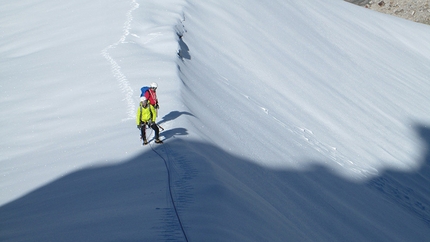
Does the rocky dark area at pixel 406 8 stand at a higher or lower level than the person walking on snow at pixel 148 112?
lower

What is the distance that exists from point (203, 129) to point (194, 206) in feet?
12.4

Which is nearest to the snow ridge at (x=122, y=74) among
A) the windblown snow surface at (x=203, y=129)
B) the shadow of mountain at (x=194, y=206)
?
the windblown snow surface at (x=203, y=129)

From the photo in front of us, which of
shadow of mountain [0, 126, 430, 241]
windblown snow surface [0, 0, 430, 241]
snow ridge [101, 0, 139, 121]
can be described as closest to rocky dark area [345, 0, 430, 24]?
windblown snow surface [0, 0, 430, 241]

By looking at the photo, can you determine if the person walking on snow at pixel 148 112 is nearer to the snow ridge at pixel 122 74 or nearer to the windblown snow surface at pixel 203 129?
the windblown snow surface at pixel 203 129

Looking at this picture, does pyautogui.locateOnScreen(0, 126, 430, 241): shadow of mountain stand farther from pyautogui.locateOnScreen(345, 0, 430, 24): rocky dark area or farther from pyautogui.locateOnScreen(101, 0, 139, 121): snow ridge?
pyautogui.locateOnScreen(345, 0, 430, 24): rocky dark area

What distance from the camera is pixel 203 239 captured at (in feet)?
19.9

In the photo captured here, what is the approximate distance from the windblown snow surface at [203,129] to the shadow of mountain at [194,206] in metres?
0.03

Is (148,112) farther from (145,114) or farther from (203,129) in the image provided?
(203,129)

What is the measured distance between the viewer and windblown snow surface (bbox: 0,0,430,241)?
24.4ft

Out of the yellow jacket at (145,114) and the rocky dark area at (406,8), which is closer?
the yellow jacket at (145,114)

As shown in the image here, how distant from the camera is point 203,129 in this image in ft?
34.9

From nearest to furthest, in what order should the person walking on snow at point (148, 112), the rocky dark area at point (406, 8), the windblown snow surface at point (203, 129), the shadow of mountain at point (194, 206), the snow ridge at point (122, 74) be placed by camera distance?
1. the shadow of mountain at point (194, 206)
2. the windblown snow surface at point (203, 129)
3. the person walking on snow at point (148, 112)
4. the snow ridge at point (122, 74)
5. the rocky dark area at point (406, 8)

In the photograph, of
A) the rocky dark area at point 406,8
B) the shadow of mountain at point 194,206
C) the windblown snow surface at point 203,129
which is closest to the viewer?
the shadow of mountain at point 194,206

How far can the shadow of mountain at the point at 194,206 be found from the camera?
660cm
